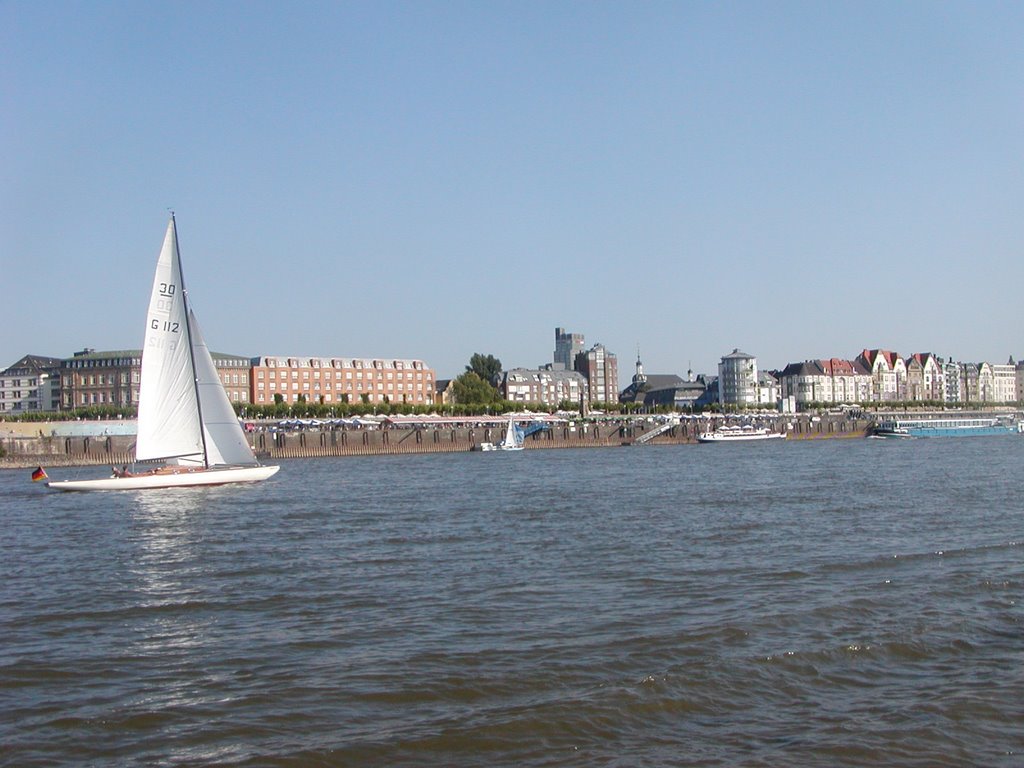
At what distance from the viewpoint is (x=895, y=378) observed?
198 m

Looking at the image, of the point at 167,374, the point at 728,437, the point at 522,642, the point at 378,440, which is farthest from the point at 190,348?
the point at 728,437

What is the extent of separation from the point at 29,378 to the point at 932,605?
161900mm

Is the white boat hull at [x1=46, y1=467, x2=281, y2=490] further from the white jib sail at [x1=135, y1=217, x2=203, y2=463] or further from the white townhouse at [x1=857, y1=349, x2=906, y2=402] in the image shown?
the white townhouse at [x1=857, y1=349, x2=906, y2=402]

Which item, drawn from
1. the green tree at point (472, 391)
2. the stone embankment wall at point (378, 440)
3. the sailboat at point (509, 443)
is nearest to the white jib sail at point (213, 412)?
the stone embankment wall at point (378, 440)

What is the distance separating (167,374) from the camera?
151 feet

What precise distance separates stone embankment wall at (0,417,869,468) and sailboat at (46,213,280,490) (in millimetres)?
37685

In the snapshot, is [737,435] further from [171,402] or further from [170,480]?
[170,480]

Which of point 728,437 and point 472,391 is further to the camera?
point 472,391

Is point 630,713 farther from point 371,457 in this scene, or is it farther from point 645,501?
point 371,457

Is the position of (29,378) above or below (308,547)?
above

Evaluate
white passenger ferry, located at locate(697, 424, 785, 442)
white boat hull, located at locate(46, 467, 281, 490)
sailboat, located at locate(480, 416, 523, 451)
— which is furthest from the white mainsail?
white passenger ferry, located at locate(697, 424, 785, 442)

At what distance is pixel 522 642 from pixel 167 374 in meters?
34.6

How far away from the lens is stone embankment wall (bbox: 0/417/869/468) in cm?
8594

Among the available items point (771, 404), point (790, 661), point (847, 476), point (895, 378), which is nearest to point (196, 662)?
point (790, 661)
